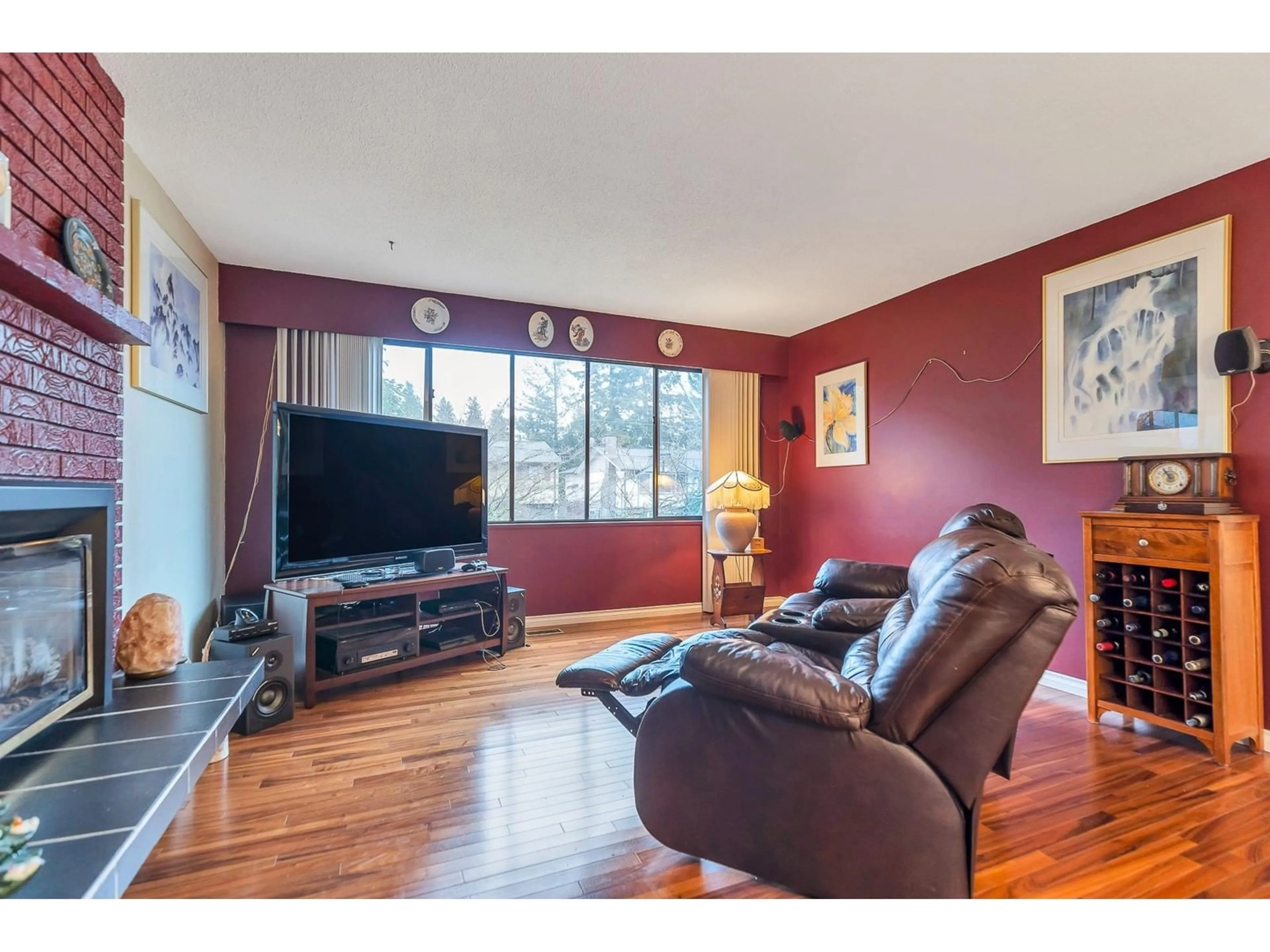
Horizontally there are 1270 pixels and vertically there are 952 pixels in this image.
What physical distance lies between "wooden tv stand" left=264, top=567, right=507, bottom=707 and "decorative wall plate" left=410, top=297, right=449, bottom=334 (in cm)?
170

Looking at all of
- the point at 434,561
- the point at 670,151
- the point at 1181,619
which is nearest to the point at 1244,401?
the point at 1181,619

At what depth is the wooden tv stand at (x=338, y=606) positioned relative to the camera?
2859mm

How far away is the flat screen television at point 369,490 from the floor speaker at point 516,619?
15.1 inches

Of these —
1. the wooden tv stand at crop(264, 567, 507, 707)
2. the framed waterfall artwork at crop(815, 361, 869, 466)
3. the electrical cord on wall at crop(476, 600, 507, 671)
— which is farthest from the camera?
the framed waterfall artwork at crop(815, 361, 869, 466)

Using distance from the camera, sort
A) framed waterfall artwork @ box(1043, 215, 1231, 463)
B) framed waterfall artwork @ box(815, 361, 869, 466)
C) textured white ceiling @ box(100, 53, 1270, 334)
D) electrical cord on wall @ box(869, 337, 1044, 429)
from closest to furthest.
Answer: textured white ceiling @ box(100, 53, 1270, 334) → framed waterfall artwork @ box(1043, 215, 1231, 463) → electrical cord on wall @ box(869, 337, 1044, 429) → framed waterfall artwork @ box(815, 361, 869, 466)

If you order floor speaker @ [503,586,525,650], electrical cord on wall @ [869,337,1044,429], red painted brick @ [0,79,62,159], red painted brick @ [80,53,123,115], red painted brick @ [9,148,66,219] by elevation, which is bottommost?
floor speaker @ [503,586,525,650]

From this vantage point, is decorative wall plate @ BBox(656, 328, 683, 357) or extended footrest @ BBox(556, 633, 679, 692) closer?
extended footrest @ BBox(556, 633, 679, 692)

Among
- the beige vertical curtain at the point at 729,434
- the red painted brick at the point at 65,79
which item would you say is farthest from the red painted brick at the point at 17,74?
the beige vertical curtain at the point at 729,434

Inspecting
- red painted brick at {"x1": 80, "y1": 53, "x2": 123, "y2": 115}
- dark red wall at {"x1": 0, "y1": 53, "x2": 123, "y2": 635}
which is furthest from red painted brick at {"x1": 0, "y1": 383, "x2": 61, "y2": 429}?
red painted brick at {"x1": 80, "y1": 53, "x2": 123, "y2": 115}

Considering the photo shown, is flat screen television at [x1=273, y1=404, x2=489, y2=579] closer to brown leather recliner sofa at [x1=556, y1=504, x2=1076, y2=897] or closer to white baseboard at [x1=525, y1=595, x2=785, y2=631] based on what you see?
white baseboard at [x1=525, y1=595, x2=785, y2=631]

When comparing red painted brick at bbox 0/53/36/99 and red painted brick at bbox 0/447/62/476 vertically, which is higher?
red painted brick at bbox 0/53/36/99

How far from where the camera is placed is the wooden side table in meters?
4.38

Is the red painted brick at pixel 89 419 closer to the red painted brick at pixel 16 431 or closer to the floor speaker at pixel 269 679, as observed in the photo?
the red painted brick at pixel 16 431
